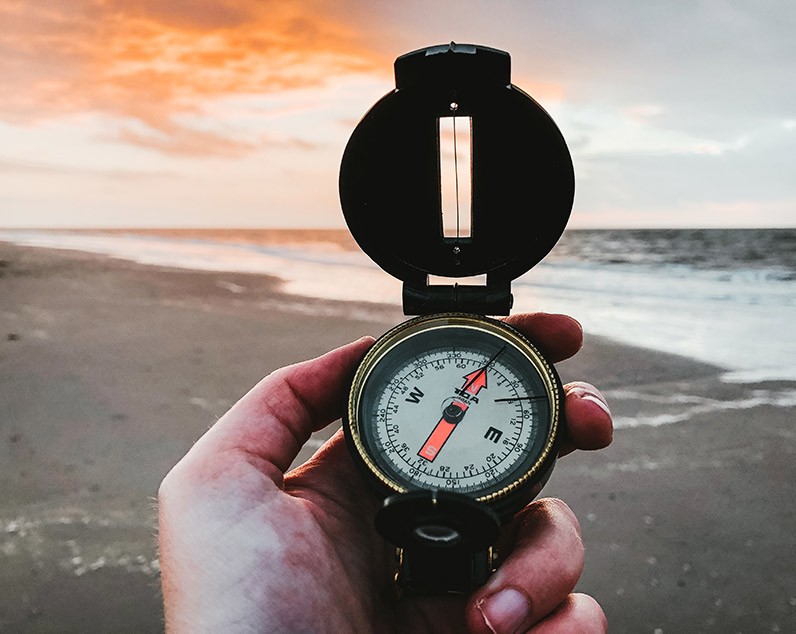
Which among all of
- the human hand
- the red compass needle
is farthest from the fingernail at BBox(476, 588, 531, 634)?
the red compass needle

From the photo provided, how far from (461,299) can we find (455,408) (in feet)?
0.90

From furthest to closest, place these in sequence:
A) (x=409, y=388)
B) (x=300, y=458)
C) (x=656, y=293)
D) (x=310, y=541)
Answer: (x=656, y=293)
(x=300, y=458)
(x=409, y=388)
(x=310, y=541)

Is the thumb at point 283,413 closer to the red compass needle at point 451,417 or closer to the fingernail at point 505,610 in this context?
the red compass needle at point 451,417

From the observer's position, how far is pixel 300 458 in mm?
3975

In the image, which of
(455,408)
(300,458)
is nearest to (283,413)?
(455,408)

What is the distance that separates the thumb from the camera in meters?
1.66

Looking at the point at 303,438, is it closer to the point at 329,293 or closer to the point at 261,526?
the point at 261,526

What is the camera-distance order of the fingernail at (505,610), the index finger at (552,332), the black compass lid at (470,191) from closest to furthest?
1. the fingernail at (505,610)
2. the black compass lid at (470,191)
3. the index finger at (552,332)

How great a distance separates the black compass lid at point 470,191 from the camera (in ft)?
5.58

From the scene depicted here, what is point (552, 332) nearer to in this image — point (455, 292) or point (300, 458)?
point (455, 292)

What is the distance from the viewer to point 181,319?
7.42 meters

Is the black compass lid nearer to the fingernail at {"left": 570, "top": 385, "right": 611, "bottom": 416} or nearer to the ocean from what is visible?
the fingernail at {"left": 570, "top": 385, "right": 611, "bottom": 416}

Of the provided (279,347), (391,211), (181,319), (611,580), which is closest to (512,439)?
(391,211)

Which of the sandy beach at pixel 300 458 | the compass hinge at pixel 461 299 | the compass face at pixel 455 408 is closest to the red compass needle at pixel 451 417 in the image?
the compass face at pixel 455 408
